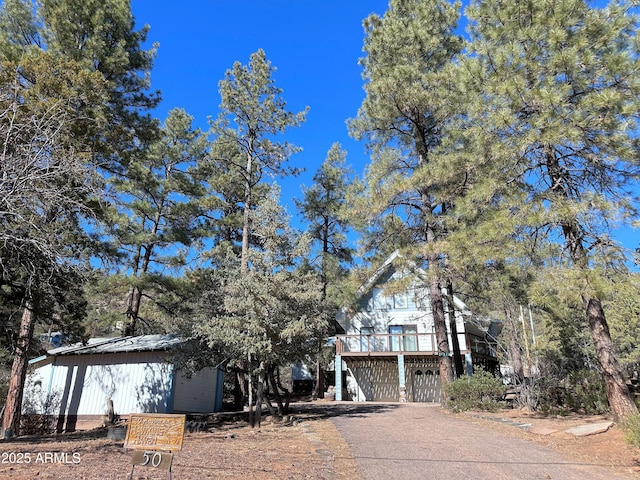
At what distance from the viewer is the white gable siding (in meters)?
14.8

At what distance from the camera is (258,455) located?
263 inches

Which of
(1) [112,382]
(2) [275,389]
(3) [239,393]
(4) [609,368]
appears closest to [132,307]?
(1) [112,382]

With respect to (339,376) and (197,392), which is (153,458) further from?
(339,376)

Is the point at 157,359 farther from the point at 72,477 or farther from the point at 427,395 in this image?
the point at 427,395

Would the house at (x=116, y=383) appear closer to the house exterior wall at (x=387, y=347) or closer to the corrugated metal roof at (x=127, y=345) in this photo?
the corrugated metal roof at (x=127, y=345)

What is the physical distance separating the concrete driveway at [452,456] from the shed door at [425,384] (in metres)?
13.4

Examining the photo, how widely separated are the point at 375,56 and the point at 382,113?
2.43 metres

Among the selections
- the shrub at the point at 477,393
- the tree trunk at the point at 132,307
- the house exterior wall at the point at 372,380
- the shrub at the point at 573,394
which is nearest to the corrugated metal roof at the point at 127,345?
the tree trunk at the point at 132,307

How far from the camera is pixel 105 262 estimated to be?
9.73 metres

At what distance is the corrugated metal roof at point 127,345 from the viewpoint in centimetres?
1406

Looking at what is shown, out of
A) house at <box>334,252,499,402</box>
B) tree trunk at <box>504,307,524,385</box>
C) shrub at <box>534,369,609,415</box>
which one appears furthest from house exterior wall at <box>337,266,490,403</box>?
shrub at <box>534,369,609,415</box>

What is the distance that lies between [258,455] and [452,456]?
10.1ft

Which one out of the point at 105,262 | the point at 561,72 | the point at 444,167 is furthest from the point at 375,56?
the point at 105,262

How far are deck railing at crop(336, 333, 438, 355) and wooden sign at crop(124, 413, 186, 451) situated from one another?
17289 millimetres
